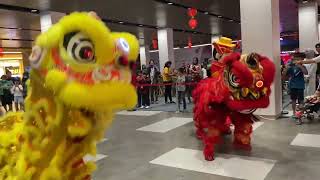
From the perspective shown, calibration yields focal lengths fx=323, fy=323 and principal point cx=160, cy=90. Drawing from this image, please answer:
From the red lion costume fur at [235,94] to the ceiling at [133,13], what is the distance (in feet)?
20.7

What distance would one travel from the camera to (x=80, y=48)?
161 cm

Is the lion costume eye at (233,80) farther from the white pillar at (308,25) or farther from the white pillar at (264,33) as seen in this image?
the white pillar at (308,25)

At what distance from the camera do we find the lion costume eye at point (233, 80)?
3493 millimetres

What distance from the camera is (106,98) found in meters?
1.60

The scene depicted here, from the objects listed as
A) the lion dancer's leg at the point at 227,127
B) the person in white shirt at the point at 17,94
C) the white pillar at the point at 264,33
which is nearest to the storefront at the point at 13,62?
the person in white shirt at the point at 17,94

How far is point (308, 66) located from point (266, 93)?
143 inches

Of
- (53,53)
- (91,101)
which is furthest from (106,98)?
(53,53)

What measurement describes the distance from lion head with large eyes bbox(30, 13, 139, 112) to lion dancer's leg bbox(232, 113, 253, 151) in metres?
2.70

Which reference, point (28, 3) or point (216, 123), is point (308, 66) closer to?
point (216, 123)

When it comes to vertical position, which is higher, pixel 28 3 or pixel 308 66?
pixel 28 3

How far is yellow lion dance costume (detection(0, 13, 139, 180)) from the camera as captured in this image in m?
1.60

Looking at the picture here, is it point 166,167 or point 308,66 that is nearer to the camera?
point 166,167

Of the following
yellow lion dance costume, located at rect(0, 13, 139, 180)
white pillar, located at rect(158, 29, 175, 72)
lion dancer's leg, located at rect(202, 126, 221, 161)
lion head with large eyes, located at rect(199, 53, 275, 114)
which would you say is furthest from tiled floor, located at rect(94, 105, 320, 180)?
white pillar, located at rect(158, 29, 175, 72)

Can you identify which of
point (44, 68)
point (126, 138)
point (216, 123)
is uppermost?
point (44, 68)
